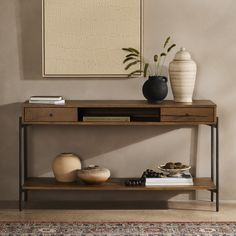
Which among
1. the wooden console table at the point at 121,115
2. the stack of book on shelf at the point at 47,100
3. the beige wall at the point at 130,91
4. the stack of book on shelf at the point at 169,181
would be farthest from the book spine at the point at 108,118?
the stack of book on shelf at the point at 169,181

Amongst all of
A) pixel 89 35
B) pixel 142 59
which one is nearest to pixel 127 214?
pixel 142 59

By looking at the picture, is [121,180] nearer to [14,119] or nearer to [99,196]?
[99,196]

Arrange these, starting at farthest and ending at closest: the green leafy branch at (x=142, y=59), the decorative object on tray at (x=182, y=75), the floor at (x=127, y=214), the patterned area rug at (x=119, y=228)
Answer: the green leafy branch at (x=142, y=59)
the decorative object on tray at (x=182, y=75)
the floor at (x=127, y=214)
the patterned area rug at (x=119, y=228)

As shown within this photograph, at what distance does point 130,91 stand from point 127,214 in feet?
2.53

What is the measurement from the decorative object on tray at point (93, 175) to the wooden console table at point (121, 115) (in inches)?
1.4

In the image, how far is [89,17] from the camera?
4688 mm

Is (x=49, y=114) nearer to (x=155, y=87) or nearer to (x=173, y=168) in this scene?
(x=155, y=87)

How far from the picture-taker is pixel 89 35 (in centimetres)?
470

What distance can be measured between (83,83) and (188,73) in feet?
2.22

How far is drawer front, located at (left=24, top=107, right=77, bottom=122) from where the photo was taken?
14.7ft

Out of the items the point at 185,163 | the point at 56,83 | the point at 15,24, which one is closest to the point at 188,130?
the point at 185,163

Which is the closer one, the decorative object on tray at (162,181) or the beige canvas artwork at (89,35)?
the decorative object on tray at (162,181)

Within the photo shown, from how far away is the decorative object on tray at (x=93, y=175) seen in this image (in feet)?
15.0

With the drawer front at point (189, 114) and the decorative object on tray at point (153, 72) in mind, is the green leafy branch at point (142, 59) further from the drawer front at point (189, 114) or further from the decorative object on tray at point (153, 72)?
the drawer front at point (189, 114)
